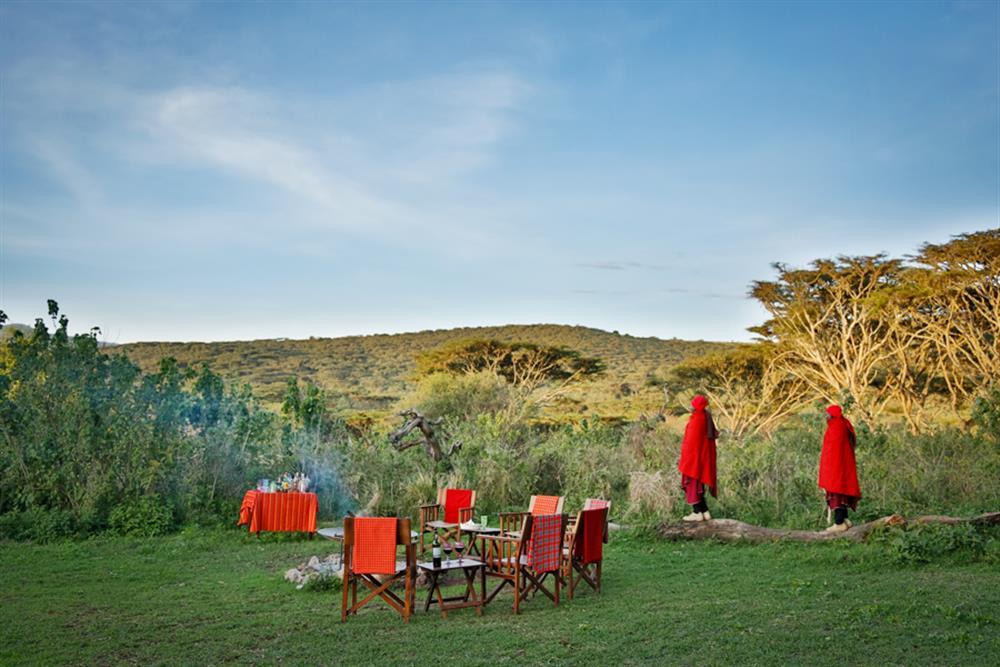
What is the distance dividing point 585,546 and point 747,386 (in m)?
19.2

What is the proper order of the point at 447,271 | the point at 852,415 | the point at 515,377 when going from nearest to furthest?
1. the point at 852,415
2. the point at 447,271
3. the point at 515,377

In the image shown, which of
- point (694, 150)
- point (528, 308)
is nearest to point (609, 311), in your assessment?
point (528, 308)

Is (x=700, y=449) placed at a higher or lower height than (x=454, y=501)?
higher

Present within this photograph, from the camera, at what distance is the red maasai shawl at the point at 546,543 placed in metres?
7.08

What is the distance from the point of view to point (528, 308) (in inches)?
1686

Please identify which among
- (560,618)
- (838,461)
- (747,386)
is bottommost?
(560,618)

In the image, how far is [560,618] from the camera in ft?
22.5

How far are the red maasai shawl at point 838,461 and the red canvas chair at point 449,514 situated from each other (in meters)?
4.27

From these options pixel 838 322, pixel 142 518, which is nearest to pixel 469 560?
pixel 142 518

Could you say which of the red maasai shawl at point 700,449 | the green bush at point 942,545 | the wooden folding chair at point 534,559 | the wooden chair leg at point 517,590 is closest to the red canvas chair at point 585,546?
the wooden folding chair at point 534,559

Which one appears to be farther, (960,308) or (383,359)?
(383,359)

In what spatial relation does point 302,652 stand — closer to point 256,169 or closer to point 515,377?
point 256,169

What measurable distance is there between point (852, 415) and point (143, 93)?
1353cm

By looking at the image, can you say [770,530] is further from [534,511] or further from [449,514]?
[449,514]
